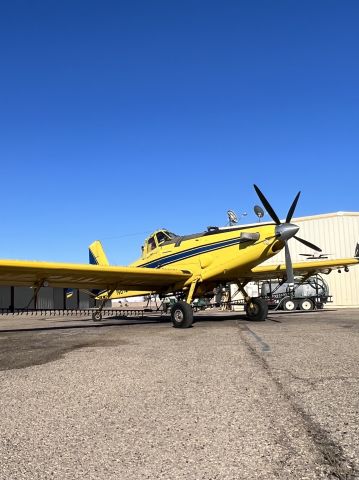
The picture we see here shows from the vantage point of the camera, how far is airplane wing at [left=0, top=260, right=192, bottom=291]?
45.1ft

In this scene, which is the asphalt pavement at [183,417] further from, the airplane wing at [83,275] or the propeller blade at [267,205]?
the propeller blade at [267,205]

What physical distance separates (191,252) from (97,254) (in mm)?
10310

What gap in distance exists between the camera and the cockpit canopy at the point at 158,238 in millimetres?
18544

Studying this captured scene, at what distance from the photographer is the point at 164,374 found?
5910mm

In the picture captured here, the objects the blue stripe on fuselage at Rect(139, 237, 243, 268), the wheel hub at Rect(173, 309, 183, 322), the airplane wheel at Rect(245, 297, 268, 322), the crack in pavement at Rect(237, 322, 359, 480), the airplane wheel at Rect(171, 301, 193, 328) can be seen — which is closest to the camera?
the crack in pavement at Rect(237, 322, 359, 480)

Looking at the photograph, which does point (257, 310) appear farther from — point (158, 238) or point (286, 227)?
point (158, 238)

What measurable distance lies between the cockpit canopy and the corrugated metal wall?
23.0 metres

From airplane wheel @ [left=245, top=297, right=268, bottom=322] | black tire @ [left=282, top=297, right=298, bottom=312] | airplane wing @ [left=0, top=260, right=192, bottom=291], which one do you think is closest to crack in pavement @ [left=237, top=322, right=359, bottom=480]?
airplane wing @ [left=0, top=260, right=192, bottom=291]

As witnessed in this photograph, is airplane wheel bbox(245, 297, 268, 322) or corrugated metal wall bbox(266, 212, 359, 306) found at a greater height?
corrugated metal wall bbox(266, 212, 359, 306)

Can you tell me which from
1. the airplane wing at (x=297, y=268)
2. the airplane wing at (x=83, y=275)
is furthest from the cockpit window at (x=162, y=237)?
the airplane wing at (x=297, y=268)

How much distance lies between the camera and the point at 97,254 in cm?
2522

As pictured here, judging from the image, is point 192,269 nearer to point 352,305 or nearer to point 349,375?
point 349,375

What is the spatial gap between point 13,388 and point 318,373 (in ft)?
13.4

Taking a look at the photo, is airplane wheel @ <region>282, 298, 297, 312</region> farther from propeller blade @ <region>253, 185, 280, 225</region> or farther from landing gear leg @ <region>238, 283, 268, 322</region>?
propeller blade @ <region>253, 185, 280, 225</region>
